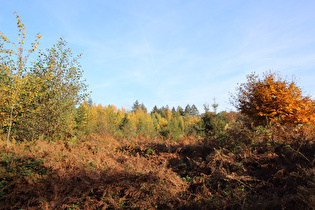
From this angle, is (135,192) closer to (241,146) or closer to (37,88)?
(241,146)

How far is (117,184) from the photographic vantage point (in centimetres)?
499

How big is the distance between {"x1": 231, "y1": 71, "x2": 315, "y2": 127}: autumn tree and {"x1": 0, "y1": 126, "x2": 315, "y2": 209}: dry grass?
7.64 metres

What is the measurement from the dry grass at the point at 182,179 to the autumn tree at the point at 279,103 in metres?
7.64

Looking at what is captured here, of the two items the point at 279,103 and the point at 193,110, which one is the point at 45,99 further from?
the point at 193,110

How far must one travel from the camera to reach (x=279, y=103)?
13227 millimetres

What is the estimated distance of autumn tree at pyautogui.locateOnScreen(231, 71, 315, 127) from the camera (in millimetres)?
12938

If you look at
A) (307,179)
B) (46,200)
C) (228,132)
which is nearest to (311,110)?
(228,132)

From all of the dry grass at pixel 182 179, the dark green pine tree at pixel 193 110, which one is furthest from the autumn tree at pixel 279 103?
the dark green pine tree at pixel 193 110

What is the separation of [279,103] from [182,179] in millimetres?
11305

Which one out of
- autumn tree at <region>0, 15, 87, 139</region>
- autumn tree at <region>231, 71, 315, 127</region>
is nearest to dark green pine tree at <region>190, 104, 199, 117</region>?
autumn tree at <region>231, 71, 315, 127</region>

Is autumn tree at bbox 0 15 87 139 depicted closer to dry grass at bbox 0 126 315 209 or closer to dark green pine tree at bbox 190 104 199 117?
dry grass at bbox 0 126 315 209

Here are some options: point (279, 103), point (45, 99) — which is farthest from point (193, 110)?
point (45, 99)

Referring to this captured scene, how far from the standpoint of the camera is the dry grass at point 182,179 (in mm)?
4340

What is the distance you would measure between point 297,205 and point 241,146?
9.28 feet
